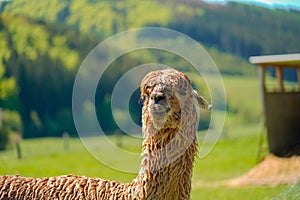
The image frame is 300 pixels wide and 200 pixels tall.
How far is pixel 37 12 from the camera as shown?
35188 mm

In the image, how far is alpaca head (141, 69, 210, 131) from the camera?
4.35 metres

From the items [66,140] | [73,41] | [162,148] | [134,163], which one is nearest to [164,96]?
[162,148]

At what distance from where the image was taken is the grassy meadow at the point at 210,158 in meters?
12.6

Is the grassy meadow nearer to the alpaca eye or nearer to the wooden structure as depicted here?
the wooden structure

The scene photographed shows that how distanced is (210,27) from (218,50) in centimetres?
127

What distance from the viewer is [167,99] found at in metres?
4.38

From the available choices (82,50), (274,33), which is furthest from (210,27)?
(82,50)

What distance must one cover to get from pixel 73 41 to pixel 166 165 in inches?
1209

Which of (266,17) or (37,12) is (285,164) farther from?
(37,12)

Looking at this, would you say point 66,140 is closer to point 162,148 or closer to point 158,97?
point 162,148

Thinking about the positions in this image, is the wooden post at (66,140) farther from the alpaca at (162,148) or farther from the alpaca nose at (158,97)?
the alpaca nose at (158,97)

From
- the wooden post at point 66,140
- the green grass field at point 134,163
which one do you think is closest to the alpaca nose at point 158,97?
the green grass field at point 134,163

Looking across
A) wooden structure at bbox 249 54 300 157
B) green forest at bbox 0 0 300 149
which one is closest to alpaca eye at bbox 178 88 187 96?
wooden structure at bbox 249 54 300 157

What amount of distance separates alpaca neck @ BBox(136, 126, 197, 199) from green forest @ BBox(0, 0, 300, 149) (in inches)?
939
